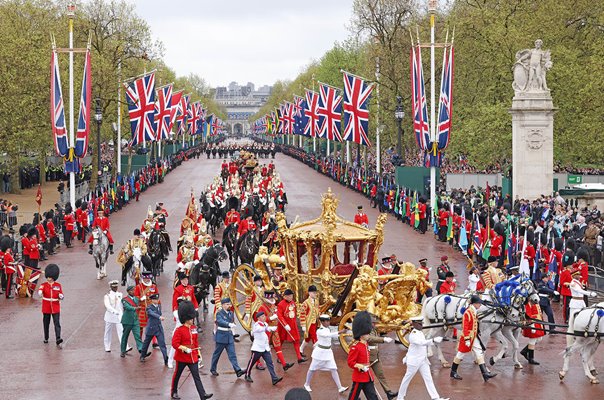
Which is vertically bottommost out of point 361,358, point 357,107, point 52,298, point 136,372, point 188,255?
point 136,372

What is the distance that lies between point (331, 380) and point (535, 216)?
14742mm

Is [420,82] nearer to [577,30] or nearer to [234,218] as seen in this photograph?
[234,218]

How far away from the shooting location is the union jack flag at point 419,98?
32812mm

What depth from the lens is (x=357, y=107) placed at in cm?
4466

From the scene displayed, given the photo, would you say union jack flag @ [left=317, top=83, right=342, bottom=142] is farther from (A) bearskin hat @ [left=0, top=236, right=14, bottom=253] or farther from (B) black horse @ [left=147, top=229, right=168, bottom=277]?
(A) bearskin hat @ [left=0, top=236, right=14, bottom=253]

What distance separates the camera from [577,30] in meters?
45.3

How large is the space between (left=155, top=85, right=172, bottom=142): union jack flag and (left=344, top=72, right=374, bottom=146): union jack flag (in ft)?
30.0

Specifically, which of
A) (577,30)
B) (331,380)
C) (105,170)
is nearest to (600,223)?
(331,380)

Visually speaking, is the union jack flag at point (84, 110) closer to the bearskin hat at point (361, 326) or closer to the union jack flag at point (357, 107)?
the union jack flag at point (357, 107)

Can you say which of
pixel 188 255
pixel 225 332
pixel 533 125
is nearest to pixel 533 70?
pixel 533 125

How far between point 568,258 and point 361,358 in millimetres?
8888

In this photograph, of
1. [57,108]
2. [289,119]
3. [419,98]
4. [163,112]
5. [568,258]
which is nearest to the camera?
[568,258]

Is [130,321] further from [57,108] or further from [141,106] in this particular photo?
[141,106]

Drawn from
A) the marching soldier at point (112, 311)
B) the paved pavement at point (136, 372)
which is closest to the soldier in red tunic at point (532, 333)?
the paved pavement at point (136, 372)
